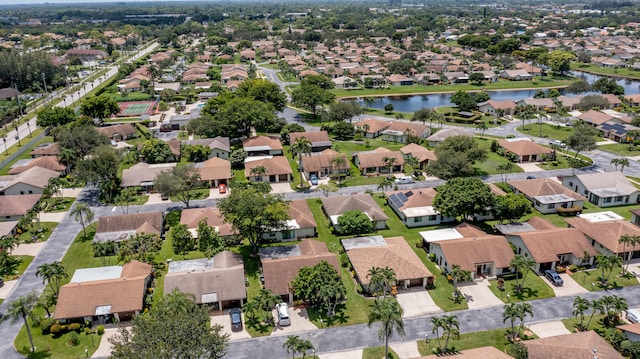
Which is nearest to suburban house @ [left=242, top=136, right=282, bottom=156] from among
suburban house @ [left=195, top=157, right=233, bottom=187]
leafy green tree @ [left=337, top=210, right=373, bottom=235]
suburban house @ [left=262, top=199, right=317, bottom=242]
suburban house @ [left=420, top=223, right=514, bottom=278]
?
suburban house @ [left=195, top=157, right=233, bottom=187]

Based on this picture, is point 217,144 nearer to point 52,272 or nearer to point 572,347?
point 52,272

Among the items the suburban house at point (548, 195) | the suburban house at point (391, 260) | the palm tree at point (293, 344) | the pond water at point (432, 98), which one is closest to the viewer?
the palm tree at point (293, 344)

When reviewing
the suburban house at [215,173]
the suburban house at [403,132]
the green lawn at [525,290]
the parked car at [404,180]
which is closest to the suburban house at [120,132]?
the suburban house at [215,173]

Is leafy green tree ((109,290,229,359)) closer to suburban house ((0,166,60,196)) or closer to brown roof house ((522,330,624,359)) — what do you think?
brown roof house ((522,330,624,359))

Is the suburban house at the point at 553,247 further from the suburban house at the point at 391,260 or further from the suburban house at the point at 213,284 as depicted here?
the suburban house at the point at 213,284

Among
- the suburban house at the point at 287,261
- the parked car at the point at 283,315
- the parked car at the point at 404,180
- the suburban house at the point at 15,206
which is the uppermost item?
the suburban house at the point at 15,206
